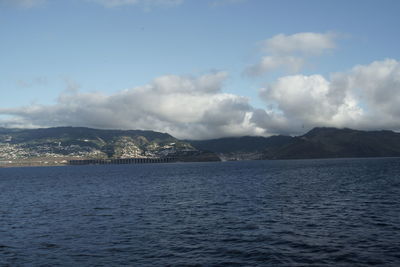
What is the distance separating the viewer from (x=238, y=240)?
44438 mm

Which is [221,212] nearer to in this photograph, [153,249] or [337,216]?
[337,216]

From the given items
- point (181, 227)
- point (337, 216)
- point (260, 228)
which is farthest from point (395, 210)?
point (181, 227)

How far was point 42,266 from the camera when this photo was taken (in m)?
36.2

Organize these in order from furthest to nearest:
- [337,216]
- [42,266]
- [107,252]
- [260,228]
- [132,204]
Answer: [132,204] → [337,216] → [260,228] → [107,252] → [42,266]

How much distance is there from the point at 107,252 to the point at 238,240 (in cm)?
1764

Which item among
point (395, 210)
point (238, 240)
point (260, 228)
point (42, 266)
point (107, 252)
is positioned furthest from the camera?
point (395, 210)

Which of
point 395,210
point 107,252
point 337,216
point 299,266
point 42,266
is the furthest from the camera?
point 395,210

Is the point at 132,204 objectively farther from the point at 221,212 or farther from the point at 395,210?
the point at 395,210

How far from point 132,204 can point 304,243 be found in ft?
170

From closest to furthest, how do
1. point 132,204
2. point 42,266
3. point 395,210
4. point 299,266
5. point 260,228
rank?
point 299,266
point 42,266
point 260,228
point 395,210
point 132,204

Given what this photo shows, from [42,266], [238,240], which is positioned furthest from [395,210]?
[42,266]

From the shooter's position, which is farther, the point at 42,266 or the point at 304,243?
the point at 304,243

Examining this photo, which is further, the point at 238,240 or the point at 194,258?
the point at 238,240

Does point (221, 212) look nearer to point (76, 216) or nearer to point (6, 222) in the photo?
point (76, 216)
